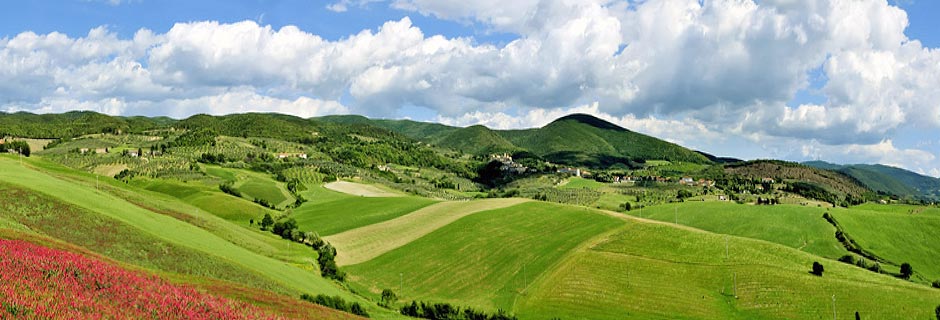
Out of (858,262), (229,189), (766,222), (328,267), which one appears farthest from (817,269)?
(229,189)

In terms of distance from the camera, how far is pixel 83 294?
2144 centimetres

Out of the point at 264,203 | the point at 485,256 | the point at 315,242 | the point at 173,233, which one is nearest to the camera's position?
the point at 173,233

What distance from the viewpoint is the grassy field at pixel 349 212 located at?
14300 cm

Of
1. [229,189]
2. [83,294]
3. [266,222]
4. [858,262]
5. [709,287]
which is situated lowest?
[709,287]

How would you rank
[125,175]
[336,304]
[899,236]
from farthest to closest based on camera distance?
[125,175] → [899,236] → [336,304]

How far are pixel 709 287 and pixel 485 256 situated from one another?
37.0 m

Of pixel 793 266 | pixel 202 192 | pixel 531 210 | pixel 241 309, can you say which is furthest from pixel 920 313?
pixel 202 192

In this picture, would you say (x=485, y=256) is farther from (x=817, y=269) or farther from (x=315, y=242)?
(x=817, y=269)

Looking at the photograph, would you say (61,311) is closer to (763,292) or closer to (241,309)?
(241,309)

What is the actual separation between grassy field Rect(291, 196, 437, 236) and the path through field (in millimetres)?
5818

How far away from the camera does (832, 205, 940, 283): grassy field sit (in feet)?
414

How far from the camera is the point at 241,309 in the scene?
26.8 meters

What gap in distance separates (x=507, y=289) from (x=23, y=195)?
59638 millimetres

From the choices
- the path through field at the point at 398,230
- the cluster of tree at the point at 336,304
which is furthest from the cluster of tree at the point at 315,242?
the cluster of tree at the point at 336,304
